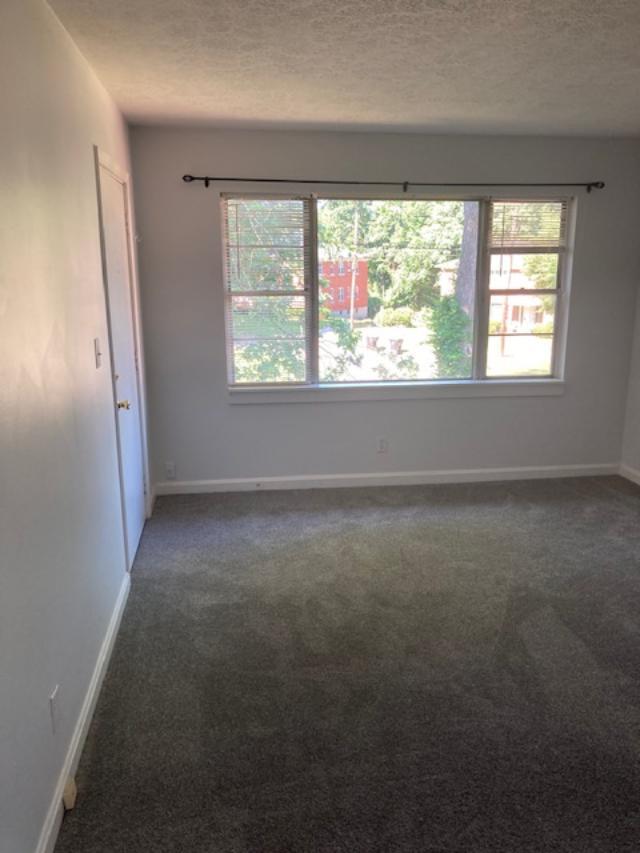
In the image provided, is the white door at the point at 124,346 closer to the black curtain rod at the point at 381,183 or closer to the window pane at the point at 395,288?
the black curtain rod at the point at 381,183

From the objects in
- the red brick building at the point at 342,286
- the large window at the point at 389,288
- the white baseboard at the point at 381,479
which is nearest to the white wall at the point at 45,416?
the large window at the point at 389,288

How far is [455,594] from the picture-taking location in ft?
10.2

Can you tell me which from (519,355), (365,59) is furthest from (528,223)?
(365,59)

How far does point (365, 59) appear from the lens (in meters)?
2.58

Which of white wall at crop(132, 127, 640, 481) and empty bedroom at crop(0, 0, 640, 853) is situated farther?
white wall at crop(132, 127, 640, 481)

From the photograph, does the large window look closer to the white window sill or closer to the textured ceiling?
the white window sill

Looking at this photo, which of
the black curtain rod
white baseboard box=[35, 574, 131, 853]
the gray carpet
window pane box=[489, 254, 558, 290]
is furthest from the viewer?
window pane box=[489, 254, 558, 290]

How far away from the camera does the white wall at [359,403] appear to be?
409 cm

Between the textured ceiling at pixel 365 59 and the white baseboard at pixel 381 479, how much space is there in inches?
95.7

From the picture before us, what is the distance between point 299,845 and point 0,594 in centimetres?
110

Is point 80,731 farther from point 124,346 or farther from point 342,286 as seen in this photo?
point 342,286

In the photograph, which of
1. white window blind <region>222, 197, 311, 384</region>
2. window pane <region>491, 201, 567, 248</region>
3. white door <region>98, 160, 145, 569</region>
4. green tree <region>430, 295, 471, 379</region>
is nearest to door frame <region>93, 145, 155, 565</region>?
white door <region>98, 160, 145, 569</region>

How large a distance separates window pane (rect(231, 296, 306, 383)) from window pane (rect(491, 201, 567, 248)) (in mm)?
1557

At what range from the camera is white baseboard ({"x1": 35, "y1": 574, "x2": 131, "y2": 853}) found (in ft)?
5.57
